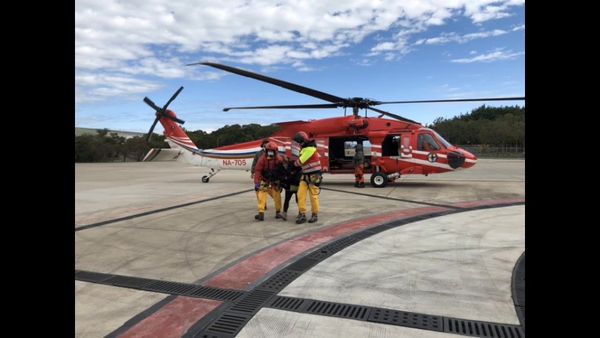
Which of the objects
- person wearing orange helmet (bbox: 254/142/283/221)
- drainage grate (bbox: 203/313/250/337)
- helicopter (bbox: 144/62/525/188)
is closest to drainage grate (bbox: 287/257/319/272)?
drainage grate (bbox: 203/313/250/337)

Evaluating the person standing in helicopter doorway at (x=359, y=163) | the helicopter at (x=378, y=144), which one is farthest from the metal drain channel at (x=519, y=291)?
the person standing in helicopter doorway at (x=359, y=163)

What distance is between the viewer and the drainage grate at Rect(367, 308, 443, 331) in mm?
2980

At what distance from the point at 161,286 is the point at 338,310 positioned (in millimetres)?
1893

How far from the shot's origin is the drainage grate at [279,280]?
384 cm

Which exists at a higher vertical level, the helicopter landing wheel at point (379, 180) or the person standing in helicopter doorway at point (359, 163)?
the person standing in helicopter doorway at point (359, 163)

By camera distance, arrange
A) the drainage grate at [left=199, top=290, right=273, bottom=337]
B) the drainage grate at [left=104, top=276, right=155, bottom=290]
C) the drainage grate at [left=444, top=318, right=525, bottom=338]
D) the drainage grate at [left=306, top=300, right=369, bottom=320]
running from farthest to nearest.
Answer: the drainage grate at [left=104, top=276, right=155, bottom=290] < the drainage grate at [left=306, top=300, right=369, bottom=320] < the drainage grate at [left=199, top=290, right=273, bottom=337] < the drainage grate at [left=444, top=318, right=525, bottom=338]

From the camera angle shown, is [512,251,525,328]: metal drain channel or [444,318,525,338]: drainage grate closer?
[444,318,525,338]: drainage grate

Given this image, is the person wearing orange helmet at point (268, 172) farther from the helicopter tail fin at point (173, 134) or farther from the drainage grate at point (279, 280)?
the helicopter tail fin at point (173, 134)

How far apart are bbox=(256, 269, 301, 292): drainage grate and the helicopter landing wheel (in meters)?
8.64

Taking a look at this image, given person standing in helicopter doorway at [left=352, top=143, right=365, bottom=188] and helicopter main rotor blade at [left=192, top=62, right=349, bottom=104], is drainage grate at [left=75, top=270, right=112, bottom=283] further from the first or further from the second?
person standing in helicopter doorway at [left=352, top=143, right=365, bottom=188]

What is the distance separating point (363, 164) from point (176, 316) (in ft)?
33.4

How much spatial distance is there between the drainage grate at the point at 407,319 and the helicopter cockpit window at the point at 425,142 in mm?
9642
